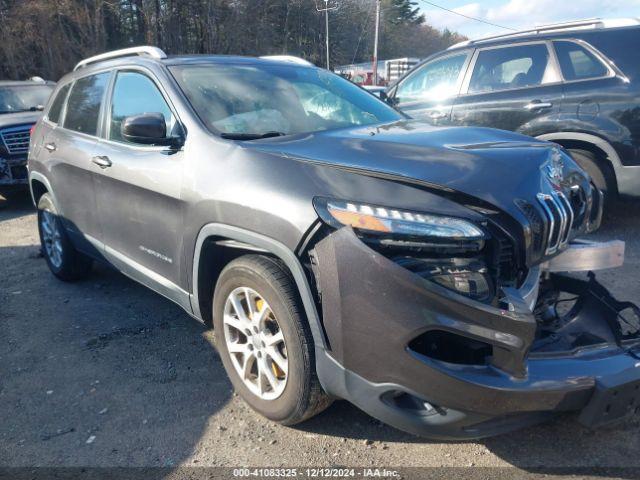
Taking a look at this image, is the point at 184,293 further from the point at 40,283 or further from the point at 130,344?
the point at 40,283

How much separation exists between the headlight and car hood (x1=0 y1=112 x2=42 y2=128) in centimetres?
775

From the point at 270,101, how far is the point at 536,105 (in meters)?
3.43

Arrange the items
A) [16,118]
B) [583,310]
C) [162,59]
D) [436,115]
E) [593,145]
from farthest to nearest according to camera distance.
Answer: [16,118] < [436,115] < [593,145] < [162,59] < [583,310]

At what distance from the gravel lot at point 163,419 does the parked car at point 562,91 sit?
155cm

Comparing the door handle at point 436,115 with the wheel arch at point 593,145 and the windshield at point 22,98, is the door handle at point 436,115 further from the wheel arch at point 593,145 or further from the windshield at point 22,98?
the windshield at point 22,98

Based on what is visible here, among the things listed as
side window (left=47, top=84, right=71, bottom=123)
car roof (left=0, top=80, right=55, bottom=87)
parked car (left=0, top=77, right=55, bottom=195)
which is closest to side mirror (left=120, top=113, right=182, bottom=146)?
side window (left=47, top=84, right=71, bottom=123)

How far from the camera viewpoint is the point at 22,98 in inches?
384

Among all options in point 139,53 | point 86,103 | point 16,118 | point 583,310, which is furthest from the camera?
point 16,118

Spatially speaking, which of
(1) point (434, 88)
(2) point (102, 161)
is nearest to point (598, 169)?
(1) point (434, 88)

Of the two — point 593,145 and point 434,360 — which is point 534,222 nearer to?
point 434,360

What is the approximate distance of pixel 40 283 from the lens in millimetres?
4992

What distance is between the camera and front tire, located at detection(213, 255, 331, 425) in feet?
7.84

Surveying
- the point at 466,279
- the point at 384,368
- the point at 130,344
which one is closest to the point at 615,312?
the point at 466,279

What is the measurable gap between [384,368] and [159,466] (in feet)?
3.93
